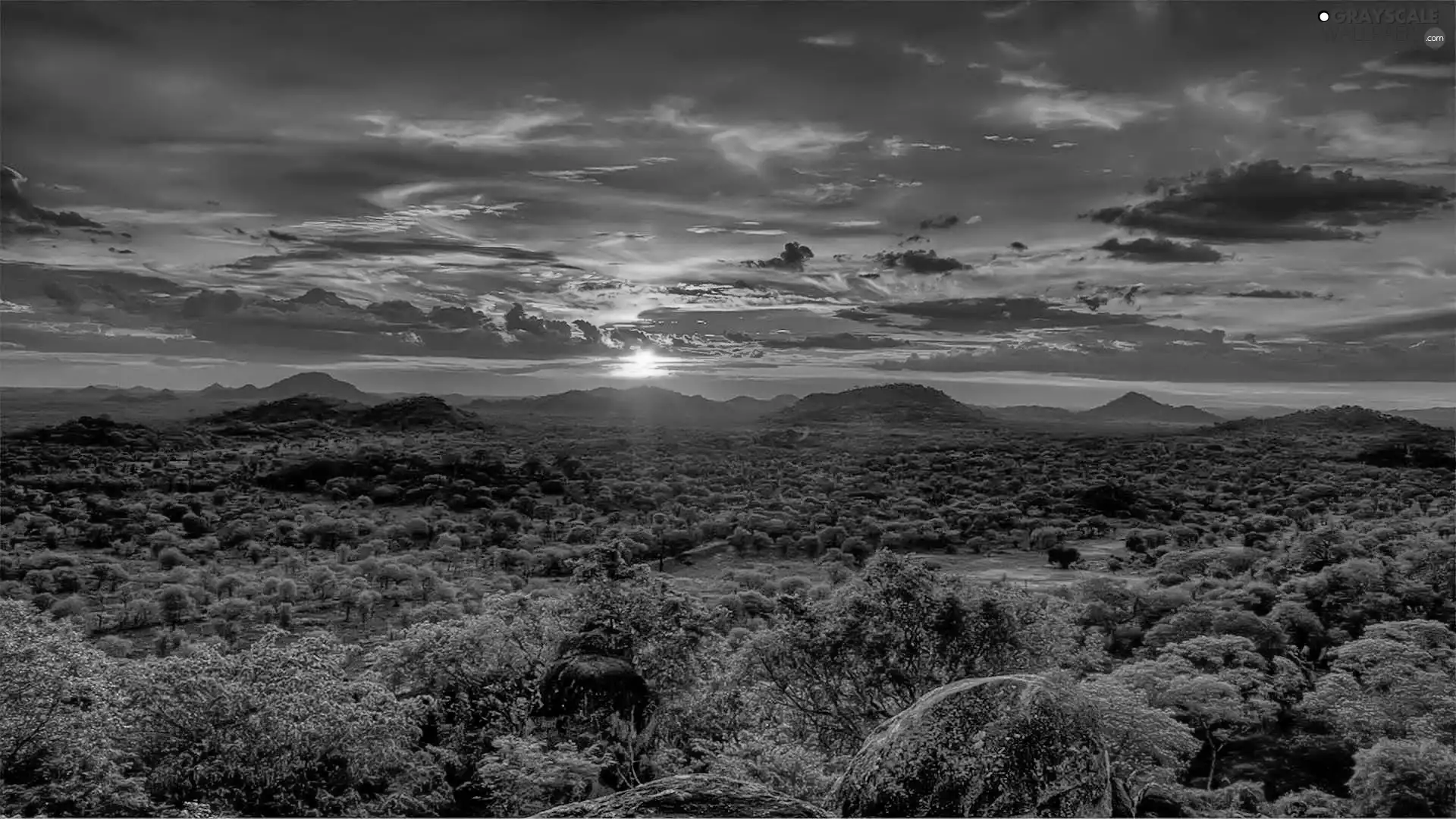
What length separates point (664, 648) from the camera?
1204 inches

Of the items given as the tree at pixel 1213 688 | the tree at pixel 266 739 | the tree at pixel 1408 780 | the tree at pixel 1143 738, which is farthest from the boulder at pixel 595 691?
the tree at pixel 1408 780

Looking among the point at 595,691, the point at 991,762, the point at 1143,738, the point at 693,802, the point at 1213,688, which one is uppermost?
the point at 693,802

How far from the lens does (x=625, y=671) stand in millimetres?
A: 29812

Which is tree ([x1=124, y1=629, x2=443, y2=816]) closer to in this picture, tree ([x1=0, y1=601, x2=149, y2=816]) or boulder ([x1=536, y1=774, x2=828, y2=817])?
tree ([x1=0, y1=601, x2=149, y2=816])

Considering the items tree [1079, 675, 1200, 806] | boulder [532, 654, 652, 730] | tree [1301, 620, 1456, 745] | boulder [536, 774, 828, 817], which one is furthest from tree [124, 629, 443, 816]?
tree [1301, 620, 1456, 745]

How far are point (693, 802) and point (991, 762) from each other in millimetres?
5999

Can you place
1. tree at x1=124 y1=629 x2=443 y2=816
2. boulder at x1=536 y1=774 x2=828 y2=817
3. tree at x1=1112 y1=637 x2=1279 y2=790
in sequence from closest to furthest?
boulder at x1=536 y1=774 x2=828 y2=817
tree at x1=124 y1=629 x2=443 y2=816
tree at x1=1112 y1=637 x2=1279 y2=790

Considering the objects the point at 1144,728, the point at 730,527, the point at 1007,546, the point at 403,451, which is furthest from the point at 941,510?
the point at 403,451

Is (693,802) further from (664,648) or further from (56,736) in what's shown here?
(56,736)

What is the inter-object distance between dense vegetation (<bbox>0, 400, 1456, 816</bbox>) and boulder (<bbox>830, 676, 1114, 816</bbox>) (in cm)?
81

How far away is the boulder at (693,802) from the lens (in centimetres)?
953

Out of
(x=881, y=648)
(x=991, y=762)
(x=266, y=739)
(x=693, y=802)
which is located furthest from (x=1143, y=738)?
(x=266, y=739)

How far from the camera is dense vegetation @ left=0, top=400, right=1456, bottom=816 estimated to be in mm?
23875

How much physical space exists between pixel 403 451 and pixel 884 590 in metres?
152
